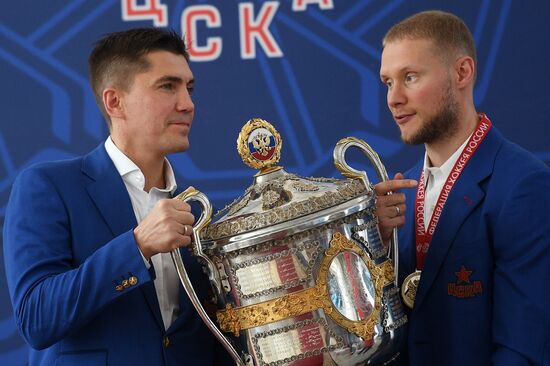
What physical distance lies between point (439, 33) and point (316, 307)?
79 cm

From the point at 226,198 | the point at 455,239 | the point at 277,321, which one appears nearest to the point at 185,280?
the point at 277,321

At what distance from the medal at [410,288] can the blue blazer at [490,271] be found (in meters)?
0.03

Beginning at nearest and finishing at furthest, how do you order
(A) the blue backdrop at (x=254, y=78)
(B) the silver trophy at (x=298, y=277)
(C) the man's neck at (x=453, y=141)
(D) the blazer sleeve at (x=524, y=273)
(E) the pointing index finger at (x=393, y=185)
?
(B) the silver trophy at (x=298, y=277), (D) the blazer sleeve at (x=524, y=273), (E) the pointing index finger at (x=393, y=185), (C) the man's neck at (x=453, y=141), (A) the blue backdrop at (x=254, y=78)

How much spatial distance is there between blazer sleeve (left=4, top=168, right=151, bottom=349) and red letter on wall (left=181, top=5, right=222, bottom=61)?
1.38m

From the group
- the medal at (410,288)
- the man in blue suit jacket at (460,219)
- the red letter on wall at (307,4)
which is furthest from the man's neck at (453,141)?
the red letter on wall at (307,4)

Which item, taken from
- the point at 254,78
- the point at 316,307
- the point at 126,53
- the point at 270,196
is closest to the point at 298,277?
the point at 316,307

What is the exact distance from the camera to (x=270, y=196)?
2127 mm

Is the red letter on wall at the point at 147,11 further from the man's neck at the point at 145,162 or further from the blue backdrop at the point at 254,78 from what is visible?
the man's neck at the point at 145,162

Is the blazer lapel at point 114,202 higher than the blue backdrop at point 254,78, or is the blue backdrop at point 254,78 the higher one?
the blue backdrop at point 254,78

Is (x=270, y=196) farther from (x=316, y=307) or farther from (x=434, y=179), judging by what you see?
(x=434, y=179)

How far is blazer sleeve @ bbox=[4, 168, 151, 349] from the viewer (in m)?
2.14

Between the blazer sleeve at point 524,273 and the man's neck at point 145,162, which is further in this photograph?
the man's neck at point 145,162

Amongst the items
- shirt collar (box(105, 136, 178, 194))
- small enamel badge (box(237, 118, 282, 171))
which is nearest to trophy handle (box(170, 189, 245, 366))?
small enamel badge (box(237, 118, 282, 171))

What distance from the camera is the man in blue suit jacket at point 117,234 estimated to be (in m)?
2.14
